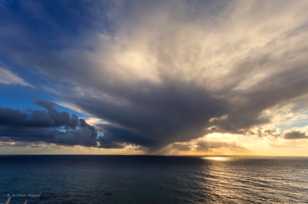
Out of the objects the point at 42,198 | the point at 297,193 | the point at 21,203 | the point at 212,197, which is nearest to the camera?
the point at 21,203

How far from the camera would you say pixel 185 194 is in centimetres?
6838

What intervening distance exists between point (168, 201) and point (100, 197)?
23.7m

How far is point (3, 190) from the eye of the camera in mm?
70438

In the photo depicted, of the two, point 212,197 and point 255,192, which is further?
point 255,192

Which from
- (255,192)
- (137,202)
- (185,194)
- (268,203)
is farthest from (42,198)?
(255,192)

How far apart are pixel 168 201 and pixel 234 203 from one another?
21582 mm

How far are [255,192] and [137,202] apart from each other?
161 ft

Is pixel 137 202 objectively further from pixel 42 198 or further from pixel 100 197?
pixel 42 198

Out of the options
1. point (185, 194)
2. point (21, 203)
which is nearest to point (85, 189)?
point (21, 203)

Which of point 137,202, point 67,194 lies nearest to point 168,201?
point 137,202

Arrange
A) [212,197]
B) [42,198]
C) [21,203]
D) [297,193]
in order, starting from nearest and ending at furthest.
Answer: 1. [21,203]
2. [42,198]
3. [212,197]
4. [297,193]

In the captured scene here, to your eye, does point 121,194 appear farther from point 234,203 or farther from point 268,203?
point 268,203

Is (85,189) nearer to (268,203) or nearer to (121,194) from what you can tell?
(121,194)

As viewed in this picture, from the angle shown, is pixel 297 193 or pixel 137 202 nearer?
pixel 137 202
